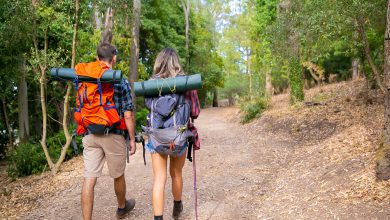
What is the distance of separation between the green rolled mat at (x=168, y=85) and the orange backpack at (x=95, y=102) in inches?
16.9

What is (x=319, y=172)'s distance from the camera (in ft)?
18.9

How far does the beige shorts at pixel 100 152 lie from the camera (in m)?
3.96

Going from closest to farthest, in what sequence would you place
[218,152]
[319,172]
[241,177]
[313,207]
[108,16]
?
1. [313,207]
2. [319,172]
3. [241,177]
4. [218,152]
5. [108,16]

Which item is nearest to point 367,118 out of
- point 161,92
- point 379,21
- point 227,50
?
point 379,21

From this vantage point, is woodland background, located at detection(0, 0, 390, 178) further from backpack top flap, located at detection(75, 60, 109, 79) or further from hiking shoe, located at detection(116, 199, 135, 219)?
backpack top flap, located at detection(75, 60, 109, 79)

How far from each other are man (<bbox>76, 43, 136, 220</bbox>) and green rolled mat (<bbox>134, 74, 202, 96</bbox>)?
45 cm

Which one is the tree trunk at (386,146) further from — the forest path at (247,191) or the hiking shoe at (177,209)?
the hiking shoe at (177,209)

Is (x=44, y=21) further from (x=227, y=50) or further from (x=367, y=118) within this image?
(x=227, y=50)

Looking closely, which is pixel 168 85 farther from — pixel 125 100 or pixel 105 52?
pixel 105 52

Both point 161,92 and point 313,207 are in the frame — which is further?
point 313,207

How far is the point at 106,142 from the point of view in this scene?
398 centimetres

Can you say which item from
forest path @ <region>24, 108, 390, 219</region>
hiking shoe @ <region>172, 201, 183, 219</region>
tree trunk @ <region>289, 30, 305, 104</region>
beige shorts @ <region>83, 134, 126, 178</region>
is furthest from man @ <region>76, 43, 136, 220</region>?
tree trunk @ <region>289, 30, 305, 104</region>

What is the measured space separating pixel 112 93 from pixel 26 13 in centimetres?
467

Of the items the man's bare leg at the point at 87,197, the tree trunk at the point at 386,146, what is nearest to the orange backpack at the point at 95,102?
the man's bare leg at the point at 87,197
